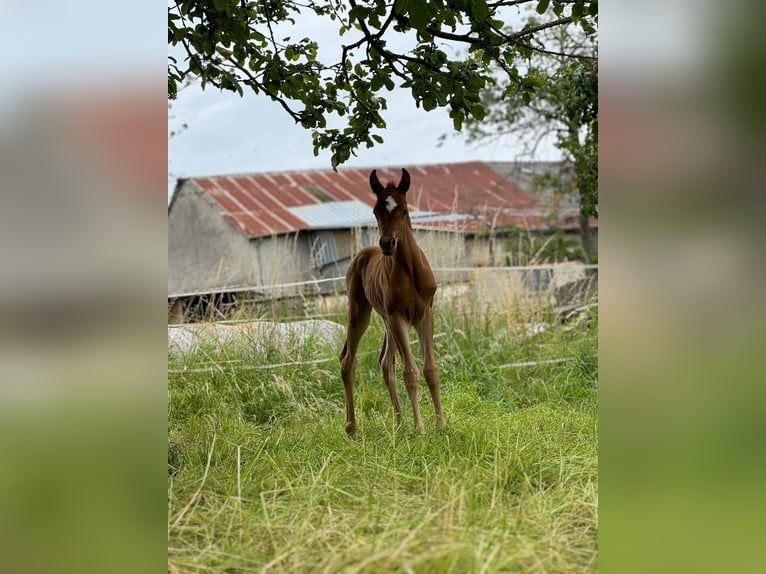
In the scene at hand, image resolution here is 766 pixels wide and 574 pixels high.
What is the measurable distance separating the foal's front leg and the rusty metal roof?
462 inches

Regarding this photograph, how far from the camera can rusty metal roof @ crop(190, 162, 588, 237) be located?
17.2m

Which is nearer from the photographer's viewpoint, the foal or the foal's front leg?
the foal

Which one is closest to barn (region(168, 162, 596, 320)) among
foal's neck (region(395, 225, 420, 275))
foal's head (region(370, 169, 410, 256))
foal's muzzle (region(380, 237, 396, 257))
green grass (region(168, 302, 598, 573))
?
green grass (region(168, 302, 598, 573))

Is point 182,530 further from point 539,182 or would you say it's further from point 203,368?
point 539,182

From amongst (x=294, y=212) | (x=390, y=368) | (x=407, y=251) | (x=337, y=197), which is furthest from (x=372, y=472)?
(x=337, y=197)

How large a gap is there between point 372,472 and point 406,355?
956 millimetres

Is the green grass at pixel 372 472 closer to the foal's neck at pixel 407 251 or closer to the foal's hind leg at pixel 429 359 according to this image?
the foal's hind leg at pixel 429 359

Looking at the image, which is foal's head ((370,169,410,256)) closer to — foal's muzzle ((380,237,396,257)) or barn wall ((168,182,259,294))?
foal's muzzle ((380,237,396,257))

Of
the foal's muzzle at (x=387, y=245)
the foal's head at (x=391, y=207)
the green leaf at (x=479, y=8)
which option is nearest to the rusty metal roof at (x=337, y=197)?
the foal's head at (x=391, y=207)

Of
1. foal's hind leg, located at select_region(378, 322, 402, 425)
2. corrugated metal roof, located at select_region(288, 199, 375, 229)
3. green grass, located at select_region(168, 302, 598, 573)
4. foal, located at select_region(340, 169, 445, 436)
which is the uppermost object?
corrugated metal roof, located at select_region(288, 199, 375, 229)
